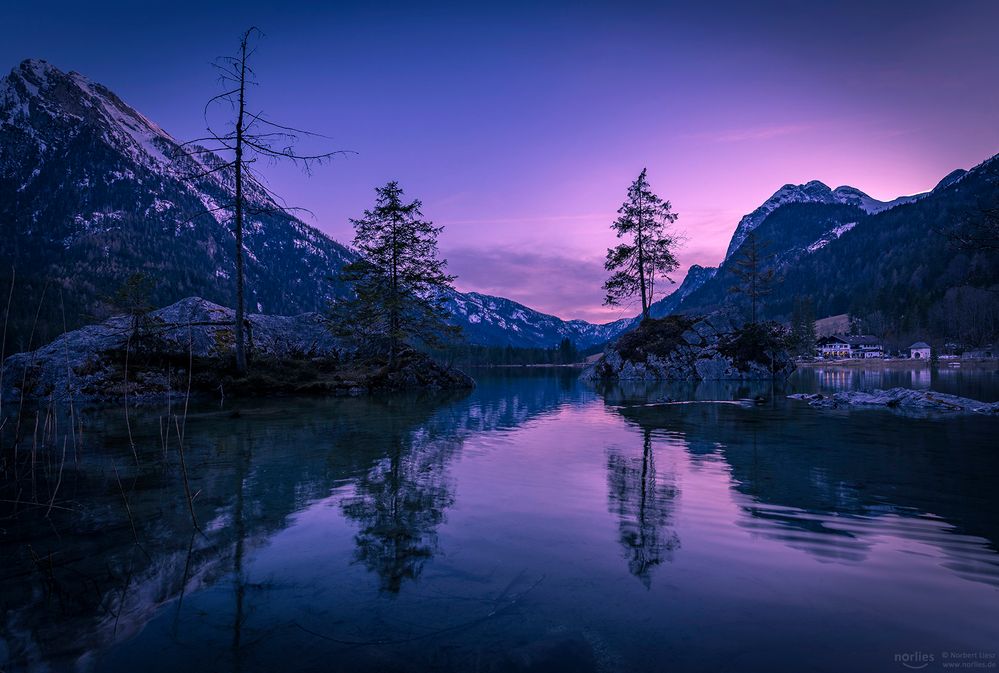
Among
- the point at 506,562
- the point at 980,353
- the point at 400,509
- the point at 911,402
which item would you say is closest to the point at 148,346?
the point at 400,509

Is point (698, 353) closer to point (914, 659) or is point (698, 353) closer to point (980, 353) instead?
point (914, 659)

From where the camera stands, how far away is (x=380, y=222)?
29516 millimetres

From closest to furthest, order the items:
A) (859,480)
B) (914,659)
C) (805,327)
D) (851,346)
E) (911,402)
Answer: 1. (914,659)
2. (859,480)
3. (911,402)
4. (805,327)
5. (851,346)

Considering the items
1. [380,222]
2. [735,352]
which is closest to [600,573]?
[380,222]

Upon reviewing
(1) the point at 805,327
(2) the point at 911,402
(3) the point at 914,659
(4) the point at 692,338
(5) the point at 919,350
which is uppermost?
(1) the point at 805,327

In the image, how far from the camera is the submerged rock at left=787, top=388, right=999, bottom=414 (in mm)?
14836

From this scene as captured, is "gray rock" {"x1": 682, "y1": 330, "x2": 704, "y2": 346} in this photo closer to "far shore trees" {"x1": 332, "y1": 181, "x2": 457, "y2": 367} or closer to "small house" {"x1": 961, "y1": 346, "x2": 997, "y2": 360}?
"far shore trees" {"x1": 332, "y1": 181, "x2": 457, "y2": 367}

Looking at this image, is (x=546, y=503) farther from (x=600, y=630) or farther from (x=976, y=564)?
(x=976, y=564)

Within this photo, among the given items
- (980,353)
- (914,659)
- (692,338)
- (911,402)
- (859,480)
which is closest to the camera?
(914,659)

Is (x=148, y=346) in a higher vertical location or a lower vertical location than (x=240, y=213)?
lower

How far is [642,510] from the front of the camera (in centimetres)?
561

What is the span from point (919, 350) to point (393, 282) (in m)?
158

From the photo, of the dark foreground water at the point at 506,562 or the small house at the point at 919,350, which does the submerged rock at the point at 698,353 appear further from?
the small house at the point at 919,350

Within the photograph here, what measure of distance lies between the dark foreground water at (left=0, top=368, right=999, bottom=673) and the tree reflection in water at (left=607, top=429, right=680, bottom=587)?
4 cm
